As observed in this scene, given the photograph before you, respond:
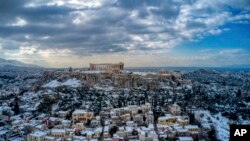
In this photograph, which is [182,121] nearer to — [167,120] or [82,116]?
[167,120]

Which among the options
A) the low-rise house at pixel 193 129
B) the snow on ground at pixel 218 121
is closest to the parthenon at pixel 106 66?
the snow on ground at pixel 218 121

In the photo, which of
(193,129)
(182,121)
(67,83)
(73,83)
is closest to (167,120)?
(182,121)

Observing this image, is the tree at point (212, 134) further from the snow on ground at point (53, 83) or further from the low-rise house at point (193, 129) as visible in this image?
the snow on ground at point (53, 83)

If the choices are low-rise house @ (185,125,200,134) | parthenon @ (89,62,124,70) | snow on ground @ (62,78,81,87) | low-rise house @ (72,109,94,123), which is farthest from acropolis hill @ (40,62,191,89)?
low-rise house @ (185,125,200,134)

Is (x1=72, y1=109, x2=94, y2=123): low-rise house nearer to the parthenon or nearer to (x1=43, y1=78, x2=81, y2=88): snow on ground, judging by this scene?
(x1=43, y1=78, x2=81, y2=88): snow on ground

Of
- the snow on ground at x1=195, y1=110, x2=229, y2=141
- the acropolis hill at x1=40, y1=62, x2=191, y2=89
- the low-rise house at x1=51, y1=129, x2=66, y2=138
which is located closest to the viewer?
the low-rise house at x1=51, y1=129, x2=66, y2=138

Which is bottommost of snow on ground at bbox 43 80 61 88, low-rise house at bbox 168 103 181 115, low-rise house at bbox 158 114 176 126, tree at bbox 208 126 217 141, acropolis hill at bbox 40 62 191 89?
tree at bbox 208 126 217 141

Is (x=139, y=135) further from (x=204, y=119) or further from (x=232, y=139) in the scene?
(x=232, y=139)

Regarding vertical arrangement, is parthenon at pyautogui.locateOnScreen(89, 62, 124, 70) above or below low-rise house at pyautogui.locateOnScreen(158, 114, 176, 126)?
above
